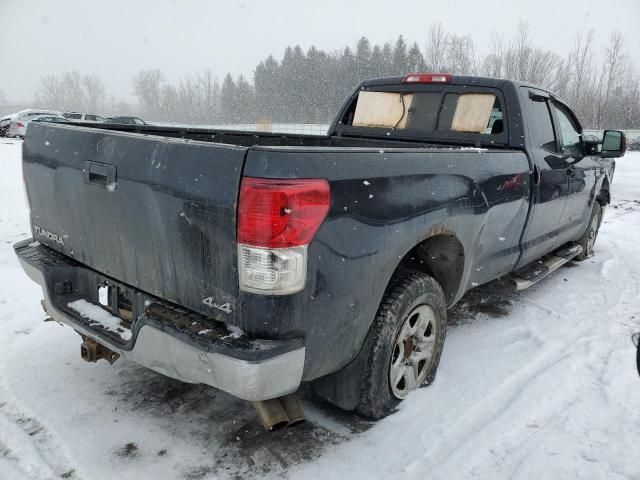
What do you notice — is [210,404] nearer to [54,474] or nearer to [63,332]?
[54,474]

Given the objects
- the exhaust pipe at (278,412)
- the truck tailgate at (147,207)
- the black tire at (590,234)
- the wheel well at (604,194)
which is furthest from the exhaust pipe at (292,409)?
the wheel well at (604,194)

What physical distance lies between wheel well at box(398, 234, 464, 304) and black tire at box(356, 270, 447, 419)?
0.63 feet

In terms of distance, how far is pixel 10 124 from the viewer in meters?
26.0

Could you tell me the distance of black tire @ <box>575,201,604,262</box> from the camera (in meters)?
6.02

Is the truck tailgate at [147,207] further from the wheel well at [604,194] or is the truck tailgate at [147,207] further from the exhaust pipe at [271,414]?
the wheel well at [604,194]

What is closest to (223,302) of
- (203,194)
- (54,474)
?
(203,194)

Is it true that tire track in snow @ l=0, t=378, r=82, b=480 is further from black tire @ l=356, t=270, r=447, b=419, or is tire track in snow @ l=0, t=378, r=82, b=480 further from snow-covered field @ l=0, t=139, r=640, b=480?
black tire @ l=356, t=270, r=447, b=419

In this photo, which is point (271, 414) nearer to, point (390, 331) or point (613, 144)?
point (390, 331)

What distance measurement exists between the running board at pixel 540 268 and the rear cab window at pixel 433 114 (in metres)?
1.22

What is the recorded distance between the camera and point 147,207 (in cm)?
223

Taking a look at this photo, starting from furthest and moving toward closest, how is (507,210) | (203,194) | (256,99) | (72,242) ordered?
→ (256,99) < (507,210) < (72,242) < (203,194)

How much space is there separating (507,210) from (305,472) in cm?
222

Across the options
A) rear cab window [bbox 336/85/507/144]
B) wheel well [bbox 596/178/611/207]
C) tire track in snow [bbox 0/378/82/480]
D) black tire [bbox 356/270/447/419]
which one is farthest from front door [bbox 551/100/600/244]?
tire track in snow [bbox 0/378/82/480]

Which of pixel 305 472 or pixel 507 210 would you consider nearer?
pixel 305 472
